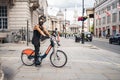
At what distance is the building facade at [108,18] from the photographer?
235 feet

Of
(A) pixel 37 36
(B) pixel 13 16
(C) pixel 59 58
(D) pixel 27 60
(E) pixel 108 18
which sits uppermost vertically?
(E) pixel 108 18

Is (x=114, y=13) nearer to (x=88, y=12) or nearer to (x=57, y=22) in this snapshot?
(x=88, y=12)

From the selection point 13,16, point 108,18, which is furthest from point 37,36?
point 108,18

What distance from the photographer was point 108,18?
3228 inches

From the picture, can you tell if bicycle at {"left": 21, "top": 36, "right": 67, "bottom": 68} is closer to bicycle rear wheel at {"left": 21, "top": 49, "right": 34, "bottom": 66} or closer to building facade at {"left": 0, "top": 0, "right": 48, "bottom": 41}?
bicycle rear wheel at {"left": 21, "top": 49, "right": 34, "bottom": 66}

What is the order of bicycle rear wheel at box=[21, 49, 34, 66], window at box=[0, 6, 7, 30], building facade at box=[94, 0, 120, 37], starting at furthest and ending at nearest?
building facade at box=[94, 0, 120, 37]
window at box=[0, 6, 7, 30]
bicycle rear wheel at box=[21, 49, 34, 66]

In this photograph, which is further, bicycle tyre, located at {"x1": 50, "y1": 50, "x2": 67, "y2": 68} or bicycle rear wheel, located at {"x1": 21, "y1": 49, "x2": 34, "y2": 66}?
bicycle rear wheel, located at {"x1": 21, "y1": 49, "x2": 34, "y2": 66}

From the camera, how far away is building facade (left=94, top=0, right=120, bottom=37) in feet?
235

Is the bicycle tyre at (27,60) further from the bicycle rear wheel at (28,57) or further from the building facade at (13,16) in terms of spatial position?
the building facade at (13,16)

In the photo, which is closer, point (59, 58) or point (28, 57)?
point (59, 58)

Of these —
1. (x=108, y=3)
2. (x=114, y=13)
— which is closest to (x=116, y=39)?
(x=114, y=13)

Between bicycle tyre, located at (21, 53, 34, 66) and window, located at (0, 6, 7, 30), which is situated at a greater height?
window, located at (0, 6, 7, 30)

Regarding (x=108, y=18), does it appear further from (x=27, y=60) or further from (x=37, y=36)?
(x=37, y=36)

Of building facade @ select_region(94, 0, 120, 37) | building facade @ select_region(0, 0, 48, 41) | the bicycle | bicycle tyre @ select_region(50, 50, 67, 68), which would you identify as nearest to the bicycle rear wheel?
the bicycle
